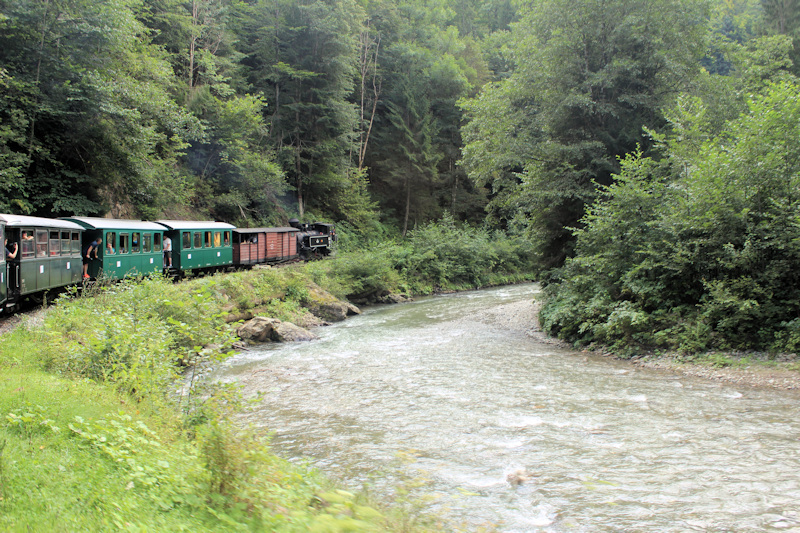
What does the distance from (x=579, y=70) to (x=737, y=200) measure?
767 cm

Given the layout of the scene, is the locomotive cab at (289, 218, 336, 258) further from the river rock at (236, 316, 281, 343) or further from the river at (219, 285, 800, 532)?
the river at (219, 285, 800, 532)

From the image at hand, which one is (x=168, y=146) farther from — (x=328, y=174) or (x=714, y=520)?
(x=714, y=520)

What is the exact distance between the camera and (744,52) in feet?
94.8

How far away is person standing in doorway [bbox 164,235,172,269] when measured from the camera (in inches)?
826

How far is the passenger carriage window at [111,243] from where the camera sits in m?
17.3

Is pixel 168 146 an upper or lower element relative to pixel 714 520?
upper

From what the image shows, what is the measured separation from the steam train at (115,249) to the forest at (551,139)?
3.31 meters

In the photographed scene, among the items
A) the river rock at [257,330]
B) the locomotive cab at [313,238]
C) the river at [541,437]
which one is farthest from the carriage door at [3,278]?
the locomotive cab at [313,238]

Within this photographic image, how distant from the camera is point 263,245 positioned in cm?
2756

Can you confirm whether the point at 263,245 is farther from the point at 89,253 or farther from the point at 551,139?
the point at 551,139

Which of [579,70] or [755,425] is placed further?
[579,70]

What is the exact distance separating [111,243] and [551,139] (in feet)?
51.6

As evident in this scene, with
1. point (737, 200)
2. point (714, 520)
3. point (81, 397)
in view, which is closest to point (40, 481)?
point (81, 397)

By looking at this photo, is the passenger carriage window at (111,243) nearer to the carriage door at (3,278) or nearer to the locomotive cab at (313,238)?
the carriage door at (3,278)
